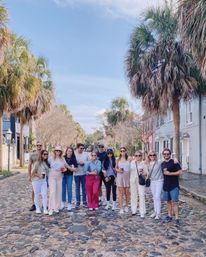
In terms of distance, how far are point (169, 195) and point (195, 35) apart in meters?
4.44

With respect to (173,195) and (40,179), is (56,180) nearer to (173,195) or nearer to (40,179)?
(40,179)

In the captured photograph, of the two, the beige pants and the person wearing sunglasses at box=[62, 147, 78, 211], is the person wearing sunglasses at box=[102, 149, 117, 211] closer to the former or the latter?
the person wearing sunglasses at box=[62, 147, 78, 211]

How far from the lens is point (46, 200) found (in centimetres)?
991

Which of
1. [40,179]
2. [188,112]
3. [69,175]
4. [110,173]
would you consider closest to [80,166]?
[69,175]

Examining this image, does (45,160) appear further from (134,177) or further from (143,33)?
(143,33)

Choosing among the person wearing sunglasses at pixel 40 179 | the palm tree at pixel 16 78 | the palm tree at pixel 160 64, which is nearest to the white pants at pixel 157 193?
the person wearing sunglasses at pixel 40 179

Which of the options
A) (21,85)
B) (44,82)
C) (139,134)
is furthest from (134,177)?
(139,134)

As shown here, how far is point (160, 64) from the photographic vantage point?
18.2 m

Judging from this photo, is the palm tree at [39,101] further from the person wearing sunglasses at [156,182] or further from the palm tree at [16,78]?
the person wearing sunglasses at [156,182]

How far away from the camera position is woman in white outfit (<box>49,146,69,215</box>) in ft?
32.4

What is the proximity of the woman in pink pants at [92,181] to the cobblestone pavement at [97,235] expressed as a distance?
326 mm

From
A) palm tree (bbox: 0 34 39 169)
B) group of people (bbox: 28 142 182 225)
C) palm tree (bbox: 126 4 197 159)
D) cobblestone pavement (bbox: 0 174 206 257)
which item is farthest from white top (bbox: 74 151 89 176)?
palm tree (bbox: 0 34 39 169)

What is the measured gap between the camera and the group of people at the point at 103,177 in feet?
29.9

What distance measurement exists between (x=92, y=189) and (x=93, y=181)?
226 millimetres
